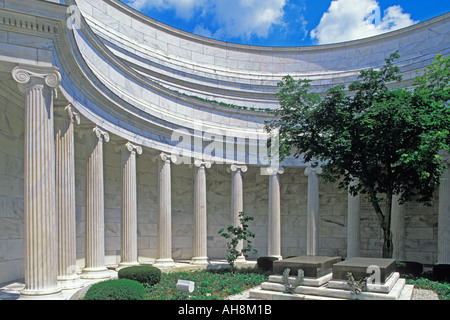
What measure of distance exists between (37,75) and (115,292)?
11016mm

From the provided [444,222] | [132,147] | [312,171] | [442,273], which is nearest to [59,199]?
[132,147]

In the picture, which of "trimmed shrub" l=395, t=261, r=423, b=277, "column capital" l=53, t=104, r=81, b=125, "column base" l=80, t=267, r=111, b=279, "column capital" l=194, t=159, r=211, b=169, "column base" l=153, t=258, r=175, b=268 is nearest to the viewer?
"column capital" l=53, t=104, r=81, b=125

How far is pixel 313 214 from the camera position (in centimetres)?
4488

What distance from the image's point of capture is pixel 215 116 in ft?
151

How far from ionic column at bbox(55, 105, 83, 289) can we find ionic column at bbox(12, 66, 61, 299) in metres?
3.59

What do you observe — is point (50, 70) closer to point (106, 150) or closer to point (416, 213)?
point (106, 150)

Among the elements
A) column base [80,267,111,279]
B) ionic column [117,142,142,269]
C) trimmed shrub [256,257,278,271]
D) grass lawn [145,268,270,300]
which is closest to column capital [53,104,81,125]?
ionic column [117,142,142,269]

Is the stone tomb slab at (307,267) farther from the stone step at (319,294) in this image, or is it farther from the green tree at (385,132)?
the green tree at (385,132)

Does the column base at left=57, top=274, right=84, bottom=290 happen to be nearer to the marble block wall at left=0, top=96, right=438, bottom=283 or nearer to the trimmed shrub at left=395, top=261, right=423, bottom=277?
the marble block wall at left=0, top=96, right=438, bottom=283

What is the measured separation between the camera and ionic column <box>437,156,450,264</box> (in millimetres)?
37156

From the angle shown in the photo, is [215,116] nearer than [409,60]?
Yes
